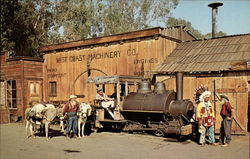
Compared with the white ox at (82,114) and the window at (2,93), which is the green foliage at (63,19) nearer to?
the window at (2,93)

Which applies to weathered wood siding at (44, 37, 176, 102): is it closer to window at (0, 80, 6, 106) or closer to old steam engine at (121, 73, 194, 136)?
window at (0, 80, 6, 106)

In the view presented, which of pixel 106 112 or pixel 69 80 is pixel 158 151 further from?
pixel 69 80

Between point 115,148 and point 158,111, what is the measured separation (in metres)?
2.86

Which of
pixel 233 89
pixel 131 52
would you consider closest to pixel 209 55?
pixel 233 89

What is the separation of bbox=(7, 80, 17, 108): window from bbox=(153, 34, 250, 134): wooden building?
36.5 feet

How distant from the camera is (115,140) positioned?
12.5 m

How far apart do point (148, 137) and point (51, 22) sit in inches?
1107

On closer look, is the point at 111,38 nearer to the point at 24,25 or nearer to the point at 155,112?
the point at 155,112

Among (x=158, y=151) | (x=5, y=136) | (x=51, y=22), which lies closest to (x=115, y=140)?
(x=158, y=151)

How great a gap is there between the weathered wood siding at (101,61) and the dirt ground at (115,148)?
16.8ft

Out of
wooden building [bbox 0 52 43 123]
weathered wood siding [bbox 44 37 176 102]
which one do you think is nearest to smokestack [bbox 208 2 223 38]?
weathered wood siding [bbox 44 37 176 102]

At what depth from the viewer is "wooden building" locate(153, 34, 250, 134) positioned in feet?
43.2

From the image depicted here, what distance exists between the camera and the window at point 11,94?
68.5ft

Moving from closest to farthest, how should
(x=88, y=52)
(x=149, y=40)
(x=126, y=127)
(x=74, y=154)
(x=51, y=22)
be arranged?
(x=74, y=154) → (x=126, y=127) → (x=149, y=40) → (x=88, y=52) → (x=51, y=22)
